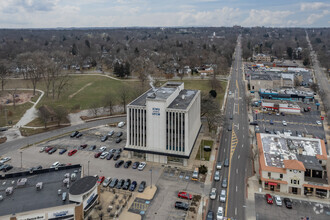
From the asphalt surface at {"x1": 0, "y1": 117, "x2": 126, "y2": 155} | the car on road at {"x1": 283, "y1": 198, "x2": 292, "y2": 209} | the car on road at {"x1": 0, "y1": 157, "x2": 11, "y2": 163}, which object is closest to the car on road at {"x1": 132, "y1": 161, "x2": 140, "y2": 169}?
the car on road at {"x1": 283, "y1": 198, "x2": 292, "y2": 209}

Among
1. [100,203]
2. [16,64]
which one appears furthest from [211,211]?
[16,64]

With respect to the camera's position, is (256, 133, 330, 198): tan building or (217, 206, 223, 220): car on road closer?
(217, 206, 223, 220): car on road

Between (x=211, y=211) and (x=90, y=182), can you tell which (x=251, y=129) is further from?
(x=90, y=182)

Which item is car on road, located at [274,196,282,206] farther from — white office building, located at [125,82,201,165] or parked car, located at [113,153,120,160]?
parked car, located at [113,153,120,160]

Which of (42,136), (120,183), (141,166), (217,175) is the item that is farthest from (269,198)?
(42,136)

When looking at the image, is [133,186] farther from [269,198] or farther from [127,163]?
[269,198]

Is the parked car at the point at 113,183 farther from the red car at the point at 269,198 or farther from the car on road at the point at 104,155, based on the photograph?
the red car at the point at 269,198
